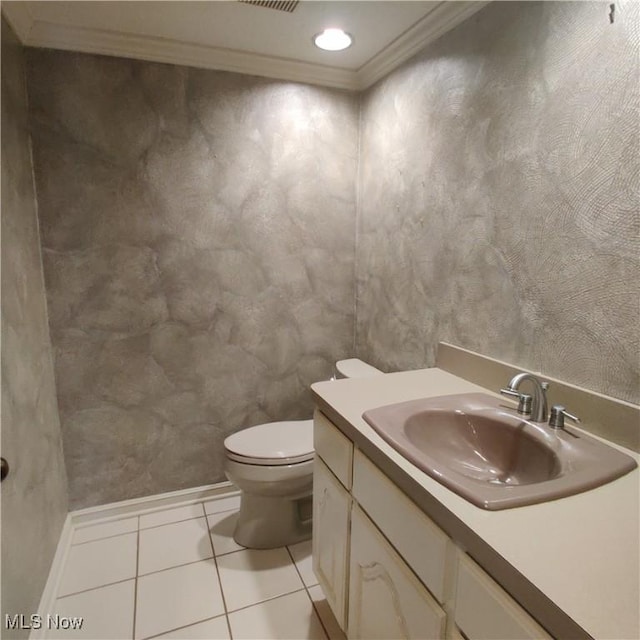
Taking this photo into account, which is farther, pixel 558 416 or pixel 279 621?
pixel 279 621

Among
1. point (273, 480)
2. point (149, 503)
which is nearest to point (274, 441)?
point (273, 480)

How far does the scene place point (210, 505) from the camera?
2057 millimetres

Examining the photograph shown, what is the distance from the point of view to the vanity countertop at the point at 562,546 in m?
0.52

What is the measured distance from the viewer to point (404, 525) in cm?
87

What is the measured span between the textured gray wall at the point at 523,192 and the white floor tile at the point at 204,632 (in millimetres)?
1184

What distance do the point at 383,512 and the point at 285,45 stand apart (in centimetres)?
181

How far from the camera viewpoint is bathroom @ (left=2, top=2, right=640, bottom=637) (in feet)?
3.44

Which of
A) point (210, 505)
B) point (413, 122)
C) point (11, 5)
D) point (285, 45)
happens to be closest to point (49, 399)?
point (210, 505)

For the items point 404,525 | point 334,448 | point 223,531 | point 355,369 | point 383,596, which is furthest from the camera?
point 355,369

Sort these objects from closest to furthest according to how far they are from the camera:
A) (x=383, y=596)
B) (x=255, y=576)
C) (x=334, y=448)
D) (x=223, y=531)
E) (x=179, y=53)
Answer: (x=383, y=596)
(x=334, y=448)
(x=255, y=576)
(x=179, y=53)
(x=223, y=531)

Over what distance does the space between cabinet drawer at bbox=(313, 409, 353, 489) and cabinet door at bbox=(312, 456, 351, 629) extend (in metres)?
0.04

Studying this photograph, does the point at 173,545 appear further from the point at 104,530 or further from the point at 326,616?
the point at 326,616

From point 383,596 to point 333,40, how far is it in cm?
193

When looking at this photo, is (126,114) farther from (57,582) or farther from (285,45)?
(57,582)
